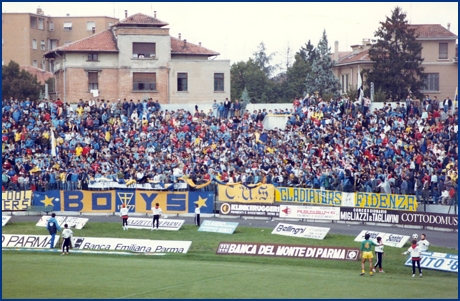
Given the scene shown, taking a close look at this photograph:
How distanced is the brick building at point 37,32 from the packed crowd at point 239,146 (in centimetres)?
4967

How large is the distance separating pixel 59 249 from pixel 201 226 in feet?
26.9

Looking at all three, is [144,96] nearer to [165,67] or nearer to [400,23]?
[165,67]

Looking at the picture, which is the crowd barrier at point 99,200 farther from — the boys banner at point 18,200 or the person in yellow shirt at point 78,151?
the person in yellow shirt at point 78,151

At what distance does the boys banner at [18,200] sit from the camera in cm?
4824

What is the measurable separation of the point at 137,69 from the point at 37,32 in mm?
46871

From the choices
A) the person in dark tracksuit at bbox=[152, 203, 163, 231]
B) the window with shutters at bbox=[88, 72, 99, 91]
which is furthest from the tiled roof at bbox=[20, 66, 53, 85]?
the person in dark tracksuit at bbox=[152, 203, 163, 231]

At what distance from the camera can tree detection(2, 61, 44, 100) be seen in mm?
89750

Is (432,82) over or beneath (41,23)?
beneath

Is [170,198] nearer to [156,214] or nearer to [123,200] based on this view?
[123,200]

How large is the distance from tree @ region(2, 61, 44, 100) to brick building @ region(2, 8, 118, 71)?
31.4 ft

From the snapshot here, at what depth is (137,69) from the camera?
69.4 m

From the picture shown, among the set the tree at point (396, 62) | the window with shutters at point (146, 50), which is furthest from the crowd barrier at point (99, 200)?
the tree at point (396, 62)

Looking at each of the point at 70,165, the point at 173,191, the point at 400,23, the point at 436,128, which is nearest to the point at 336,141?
the point at 436,128

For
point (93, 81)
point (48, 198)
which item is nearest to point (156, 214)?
point (48, 198)
